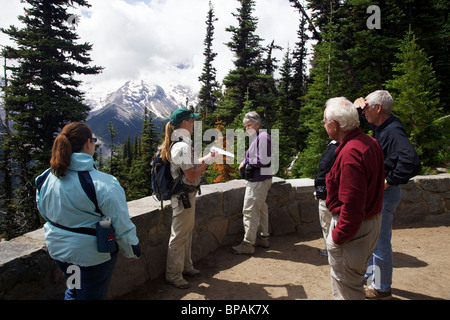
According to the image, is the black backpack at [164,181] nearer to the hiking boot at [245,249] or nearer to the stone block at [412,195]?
the hiking boot at [245,249]

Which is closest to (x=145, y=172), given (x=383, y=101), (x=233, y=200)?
(x=233, y=200)

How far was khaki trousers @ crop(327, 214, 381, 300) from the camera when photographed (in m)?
2.00

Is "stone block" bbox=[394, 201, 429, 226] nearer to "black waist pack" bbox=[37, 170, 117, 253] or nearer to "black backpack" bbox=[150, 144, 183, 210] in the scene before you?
"black backpack" bbox=[150, 144, 183, 210]

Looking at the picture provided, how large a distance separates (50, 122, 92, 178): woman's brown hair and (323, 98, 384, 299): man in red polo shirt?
1737 mm

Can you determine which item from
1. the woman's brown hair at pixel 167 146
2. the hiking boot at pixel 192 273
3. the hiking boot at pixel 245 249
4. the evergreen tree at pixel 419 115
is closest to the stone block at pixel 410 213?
the hiking boot at pixel 245 249

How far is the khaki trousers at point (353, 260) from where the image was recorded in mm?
1995

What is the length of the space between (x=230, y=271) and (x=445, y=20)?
27.0m

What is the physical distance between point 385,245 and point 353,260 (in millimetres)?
1082

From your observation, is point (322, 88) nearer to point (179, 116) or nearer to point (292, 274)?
point (292, 274)

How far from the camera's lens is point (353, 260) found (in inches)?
78.2

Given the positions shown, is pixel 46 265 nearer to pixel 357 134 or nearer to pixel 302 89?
pixel 357 134

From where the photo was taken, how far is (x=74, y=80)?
1023 inches

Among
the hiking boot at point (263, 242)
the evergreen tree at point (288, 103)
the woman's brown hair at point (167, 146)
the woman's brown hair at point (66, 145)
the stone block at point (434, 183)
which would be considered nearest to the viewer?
the woman's brown hair at point (66, 145)

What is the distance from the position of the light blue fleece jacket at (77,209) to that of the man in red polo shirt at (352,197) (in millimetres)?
1475
